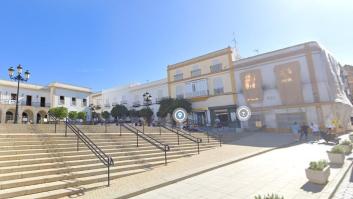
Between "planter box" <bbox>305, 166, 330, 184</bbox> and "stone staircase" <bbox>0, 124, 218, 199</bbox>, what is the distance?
5337 millimetres

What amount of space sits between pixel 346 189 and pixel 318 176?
659 millimetres

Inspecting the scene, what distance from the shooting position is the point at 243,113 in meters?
25.1

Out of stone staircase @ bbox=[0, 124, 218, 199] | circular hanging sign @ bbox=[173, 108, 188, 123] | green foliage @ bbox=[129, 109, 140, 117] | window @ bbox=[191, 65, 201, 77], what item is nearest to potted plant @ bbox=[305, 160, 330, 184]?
stone staircase @ bbox=[0, 124, 218, 199]

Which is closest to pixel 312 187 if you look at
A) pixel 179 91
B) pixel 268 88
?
pixel 268 88

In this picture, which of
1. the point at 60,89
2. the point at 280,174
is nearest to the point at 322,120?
the point at 280,174

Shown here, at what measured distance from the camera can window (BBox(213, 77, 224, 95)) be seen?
89.6 feet

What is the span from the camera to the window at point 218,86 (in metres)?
27.3

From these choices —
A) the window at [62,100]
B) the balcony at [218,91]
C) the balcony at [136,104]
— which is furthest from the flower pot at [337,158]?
the window at [62,100]

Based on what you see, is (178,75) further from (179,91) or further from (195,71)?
(195,71)

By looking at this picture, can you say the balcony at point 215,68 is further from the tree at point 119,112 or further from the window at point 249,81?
the tree at point 119,112

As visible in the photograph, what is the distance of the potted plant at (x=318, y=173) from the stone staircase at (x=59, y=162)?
536 cm

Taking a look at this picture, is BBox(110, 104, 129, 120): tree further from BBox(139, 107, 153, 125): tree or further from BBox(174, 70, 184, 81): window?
BBox(174, 70, 184, 81): window

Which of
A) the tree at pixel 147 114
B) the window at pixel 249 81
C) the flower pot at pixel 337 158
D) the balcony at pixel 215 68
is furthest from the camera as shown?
the tree at pixel 147 114

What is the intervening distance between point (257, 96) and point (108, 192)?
21409 millimetres
